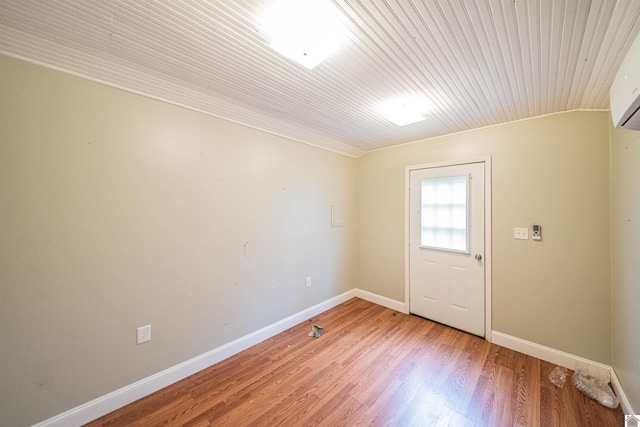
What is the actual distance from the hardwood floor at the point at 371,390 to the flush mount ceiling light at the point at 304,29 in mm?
2391

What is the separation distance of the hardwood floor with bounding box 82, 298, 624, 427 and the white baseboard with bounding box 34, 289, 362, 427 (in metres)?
0.05

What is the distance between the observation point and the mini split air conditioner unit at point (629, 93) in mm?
938

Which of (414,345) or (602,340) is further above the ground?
(602,340)

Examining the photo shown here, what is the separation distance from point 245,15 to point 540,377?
11.2ft

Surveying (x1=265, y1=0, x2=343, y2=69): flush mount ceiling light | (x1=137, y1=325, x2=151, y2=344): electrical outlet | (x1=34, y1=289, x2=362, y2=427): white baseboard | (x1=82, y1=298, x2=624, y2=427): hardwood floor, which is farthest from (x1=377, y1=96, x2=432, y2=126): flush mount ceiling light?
(x1=137, y1=325, x2=151, y2=344): electrical outlet

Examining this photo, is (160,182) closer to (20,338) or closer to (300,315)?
(20,338)

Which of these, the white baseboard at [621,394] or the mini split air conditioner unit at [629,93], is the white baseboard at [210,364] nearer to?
the white baseboard at [621,394]

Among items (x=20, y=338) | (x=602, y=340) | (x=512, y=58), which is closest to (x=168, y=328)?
(x=20, y=338)

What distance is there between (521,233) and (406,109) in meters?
1.73

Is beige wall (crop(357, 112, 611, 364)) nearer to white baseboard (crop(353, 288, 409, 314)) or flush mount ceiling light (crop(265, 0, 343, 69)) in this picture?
white baseboard (crop(353, 288, 409, 314))

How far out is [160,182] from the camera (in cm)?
180

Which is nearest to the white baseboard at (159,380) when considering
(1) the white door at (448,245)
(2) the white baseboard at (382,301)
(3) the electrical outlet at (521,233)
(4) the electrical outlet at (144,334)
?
(4) the electrical outlet at (144,334)

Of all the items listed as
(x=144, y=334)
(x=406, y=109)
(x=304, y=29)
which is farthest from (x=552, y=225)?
(x=144, y=334)

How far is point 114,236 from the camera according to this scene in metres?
1.62
